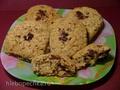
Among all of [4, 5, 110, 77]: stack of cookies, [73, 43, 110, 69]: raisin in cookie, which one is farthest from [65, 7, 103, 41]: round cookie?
[73, 43, 110, 69]: raisin in cookie

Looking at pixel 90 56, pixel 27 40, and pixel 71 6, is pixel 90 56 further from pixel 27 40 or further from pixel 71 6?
pixel 71 6

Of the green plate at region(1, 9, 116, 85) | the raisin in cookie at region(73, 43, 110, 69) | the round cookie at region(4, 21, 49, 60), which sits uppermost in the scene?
the round cookie at region(4, 21, 49, 60)

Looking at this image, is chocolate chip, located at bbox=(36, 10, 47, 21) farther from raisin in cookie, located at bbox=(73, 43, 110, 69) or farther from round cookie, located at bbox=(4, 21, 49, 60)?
raisin in cookie, located at bbox=(73, 43, 110, 69)

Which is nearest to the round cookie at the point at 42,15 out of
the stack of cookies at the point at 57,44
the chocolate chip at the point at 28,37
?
the stack of cookies at the point at 57,44

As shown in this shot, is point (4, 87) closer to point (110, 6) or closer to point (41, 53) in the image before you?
point (41, 53)

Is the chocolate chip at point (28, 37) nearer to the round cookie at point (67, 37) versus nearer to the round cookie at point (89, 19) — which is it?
the round cookie at point (67, 37)

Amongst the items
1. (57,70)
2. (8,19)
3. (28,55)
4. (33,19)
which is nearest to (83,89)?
(57,70)

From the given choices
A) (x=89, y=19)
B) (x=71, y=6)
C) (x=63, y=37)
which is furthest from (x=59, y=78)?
(x=71, y=6)
